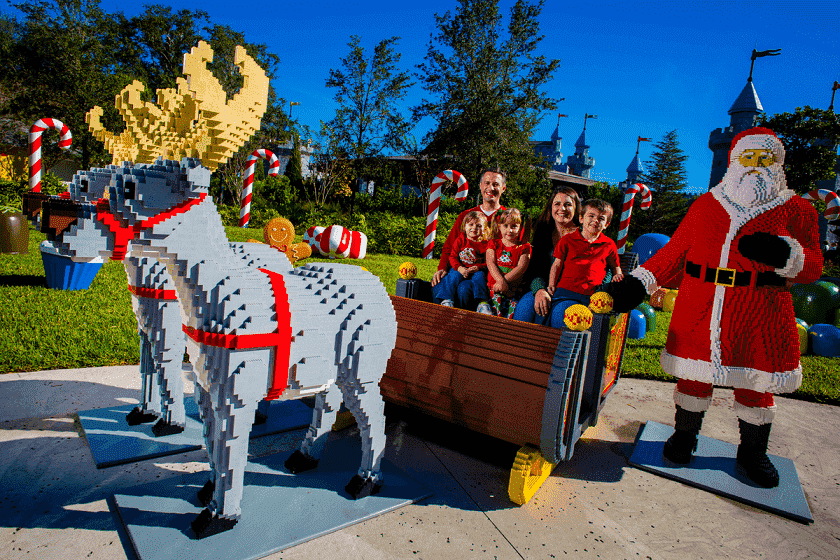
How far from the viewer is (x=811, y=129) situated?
15477mm

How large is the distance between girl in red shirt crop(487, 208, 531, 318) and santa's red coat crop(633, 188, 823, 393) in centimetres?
113

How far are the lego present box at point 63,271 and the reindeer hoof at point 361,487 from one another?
5221mm

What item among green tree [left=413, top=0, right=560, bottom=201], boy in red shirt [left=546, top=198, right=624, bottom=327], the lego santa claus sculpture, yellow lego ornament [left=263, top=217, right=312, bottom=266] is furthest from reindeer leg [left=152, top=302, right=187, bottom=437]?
green tree [left=413, top=0, right=560, bottom=201]

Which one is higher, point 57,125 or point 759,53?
point 759,53

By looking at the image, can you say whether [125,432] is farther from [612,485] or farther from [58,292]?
[58,292]

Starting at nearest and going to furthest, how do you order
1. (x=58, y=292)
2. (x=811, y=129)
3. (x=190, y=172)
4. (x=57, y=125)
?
(x=190, y=172) < (x=57, y=125) < (x=58, y=292) < (x=811, y=129)

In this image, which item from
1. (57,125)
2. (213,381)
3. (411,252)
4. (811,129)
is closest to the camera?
(213,381)

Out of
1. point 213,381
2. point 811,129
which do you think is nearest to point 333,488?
point 213,381

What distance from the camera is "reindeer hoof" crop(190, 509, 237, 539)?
6.93 feet

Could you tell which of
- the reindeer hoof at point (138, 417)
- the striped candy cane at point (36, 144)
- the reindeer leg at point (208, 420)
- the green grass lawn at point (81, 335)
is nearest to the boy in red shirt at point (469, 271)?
the reindeer leg at point (208, 420)

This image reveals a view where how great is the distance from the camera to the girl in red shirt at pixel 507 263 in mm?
3660

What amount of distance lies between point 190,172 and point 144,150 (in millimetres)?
556

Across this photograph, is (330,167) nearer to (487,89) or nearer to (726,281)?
(487,89)

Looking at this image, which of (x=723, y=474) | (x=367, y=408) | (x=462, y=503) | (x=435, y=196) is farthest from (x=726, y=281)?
(x=435, y=196)
